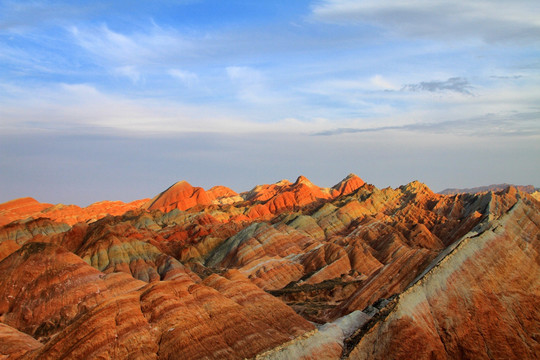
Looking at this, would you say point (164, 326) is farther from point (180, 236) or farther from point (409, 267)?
point (180, 236)

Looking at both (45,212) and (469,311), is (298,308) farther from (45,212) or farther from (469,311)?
(45,212)

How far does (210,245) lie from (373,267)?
162 ft

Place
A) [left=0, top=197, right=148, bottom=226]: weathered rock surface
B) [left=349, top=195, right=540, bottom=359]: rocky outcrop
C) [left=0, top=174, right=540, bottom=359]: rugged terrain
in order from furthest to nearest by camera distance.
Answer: [left=0, top=197, right=148, bottom=226]: weathered rock surface, [left=349, top=195, right=540, bottom=359]: rocky outcrop, [left=0, top=174, right=540, bottom=359]: rugged terrain

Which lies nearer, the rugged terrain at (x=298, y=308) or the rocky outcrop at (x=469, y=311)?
the rugged terrain at (x=298, y=308)

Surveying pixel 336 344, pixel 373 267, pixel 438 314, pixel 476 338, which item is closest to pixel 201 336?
Answer: pixel 336 344

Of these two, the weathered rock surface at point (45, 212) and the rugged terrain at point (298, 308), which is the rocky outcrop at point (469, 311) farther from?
the weathered rock surface at point (45, 212)

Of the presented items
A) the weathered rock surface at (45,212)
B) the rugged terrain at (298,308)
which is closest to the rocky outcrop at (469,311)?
the rugged terrain at (298,308)

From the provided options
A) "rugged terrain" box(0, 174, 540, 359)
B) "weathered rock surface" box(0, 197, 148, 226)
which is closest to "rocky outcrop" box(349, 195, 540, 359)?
"rugged terrain" box(0, 174, 540, 359)

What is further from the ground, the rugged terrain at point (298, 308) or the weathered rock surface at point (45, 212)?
the rugged terrain at point (298, 308)

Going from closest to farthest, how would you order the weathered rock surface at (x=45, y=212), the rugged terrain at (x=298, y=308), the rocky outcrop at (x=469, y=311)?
the rugged terrain at (x=298, y=308), the rocky outcrop at (x=469, y=311), the weathered rock surface at (x=45, y=212)

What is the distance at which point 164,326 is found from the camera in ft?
94.2

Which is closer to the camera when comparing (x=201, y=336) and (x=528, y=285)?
(x=201, y=336)

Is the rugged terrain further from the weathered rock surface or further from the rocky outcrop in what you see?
the weathered rock surface

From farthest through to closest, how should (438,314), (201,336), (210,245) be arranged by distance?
(210,245) < (438,314) < (201,336)
